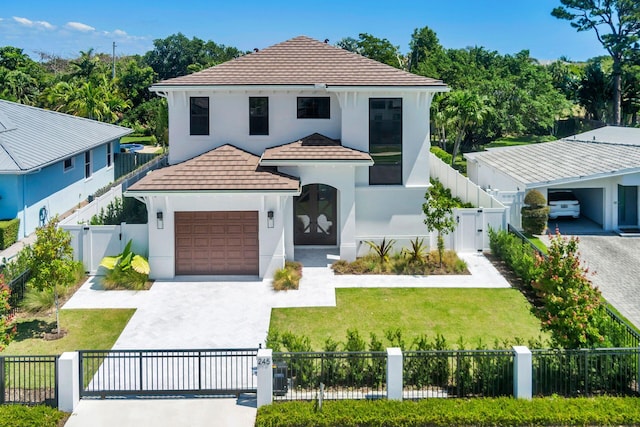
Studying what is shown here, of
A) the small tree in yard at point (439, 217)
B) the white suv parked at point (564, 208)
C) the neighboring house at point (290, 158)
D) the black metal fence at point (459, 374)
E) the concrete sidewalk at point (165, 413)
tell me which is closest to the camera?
the concrete sidewalk at point (165, 413)

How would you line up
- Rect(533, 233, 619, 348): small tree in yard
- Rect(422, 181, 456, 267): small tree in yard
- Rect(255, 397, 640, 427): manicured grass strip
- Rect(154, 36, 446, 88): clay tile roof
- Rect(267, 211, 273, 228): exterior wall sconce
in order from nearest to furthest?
Rect(255, 397, 640, 427): manicured grass strip < Rect(533, 233, 619, 348): small tree in yard < Rect(267, 211, 273, 228): exterior wall sconce < Rect(422, 181, 456, 267): small tree in yard < Rect(154, 36, 446, 88): clay tile roof

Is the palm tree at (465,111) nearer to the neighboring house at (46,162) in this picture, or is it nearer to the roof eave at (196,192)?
the neighboring house at (46,162)

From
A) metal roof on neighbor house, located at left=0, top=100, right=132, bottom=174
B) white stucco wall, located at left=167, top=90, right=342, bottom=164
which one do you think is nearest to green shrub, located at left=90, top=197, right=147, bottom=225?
metal roof on neighbor house, located at left=0, top=100, right=132, bottom=174

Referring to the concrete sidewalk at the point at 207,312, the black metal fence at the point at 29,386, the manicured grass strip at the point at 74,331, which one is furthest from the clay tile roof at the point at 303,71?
the black metal fence at the point at 29,386

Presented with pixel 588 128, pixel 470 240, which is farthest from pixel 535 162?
pixel 588 128

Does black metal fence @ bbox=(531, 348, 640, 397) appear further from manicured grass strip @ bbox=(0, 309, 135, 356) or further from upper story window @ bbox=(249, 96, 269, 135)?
upper story window @ bbox=(249, 96, 269, 135)

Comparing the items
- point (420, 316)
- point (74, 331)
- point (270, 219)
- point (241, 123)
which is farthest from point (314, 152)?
point (74, 331)
